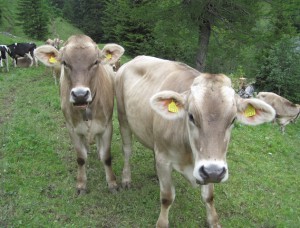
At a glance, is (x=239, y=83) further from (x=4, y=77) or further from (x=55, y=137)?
(x=55, y=137)

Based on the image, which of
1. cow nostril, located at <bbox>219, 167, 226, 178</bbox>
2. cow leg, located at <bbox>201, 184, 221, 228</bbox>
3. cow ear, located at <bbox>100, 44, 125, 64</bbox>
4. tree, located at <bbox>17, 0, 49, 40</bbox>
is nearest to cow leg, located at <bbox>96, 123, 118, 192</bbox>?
cow ear, located at <bbox>100, 44, 125, 64</bbox>

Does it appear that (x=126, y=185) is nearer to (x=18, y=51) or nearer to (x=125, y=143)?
(x=125, y=143)

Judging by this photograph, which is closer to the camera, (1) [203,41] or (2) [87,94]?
(2) [87,94]

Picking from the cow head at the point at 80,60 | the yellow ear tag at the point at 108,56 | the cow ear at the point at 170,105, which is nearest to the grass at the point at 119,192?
the cow head at the point at 80,60

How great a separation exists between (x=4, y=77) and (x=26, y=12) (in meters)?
27.6

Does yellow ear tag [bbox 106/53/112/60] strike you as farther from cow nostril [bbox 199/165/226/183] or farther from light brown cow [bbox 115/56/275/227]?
cow nostril [bbox 199/165/226/183]

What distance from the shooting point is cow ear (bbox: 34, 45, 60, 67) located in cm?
559

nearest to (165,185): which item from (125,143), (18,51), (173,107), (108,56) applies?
(173,107)

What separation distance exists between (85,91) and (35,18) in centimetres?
4044

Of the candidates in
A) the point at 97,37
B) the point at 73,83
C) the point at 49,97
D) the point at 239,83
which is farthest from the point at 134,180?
the point at 97,37

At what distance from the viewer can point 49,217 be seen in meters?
5.41

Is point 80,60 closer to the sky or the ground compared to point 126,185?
closer to the sky

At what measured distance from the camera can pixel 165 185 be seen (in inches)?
192

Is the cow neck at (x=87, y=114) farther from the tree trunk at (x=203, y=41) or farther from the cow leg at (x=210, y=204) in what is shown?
the tree trunk at (x=203, y=41)
